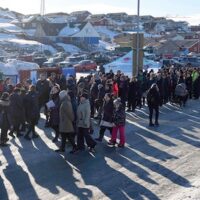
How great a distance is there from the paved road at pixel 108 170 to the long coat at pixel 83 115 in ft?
2.55

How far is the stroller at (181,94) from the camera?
64.7 ft

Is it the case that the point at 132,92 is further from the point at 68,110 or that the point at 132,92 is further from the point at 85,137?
the point at 68,110

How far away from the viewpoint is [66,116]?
439 inches

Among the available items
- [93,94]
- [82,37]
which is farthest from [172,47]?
[93,94]

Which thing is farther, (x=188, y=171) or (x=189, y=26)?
(x=189, y=26)

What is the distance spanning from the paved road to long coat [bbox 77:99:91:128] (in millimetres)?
777

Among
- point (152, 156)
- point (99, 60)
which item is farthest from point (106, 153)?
point (99, 60)

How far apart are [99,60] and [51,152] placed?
46.5 m

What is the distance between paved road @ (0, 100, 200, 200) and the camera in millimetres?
8539

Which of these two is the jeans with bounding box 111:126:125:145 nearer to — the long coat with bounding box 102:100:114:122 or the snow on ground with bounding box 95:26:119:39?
the long coat with bounding box 102:100:114:122

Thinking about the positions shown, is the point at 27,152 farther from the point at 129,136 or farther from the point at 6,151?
the point at 129,136

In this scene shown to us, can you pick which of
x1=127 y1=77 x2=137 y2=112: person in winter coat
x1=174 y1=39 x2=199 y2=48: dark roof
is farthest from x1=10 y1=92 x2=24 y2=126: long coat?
x1=174 y1=39 x2=199 y2=48: dark roof

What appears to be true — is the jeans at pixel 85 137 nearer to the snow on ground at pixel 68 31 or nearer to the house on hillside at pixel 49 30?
the snow on ground at pixel 68 31

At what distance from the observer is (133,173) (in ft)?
32.2
